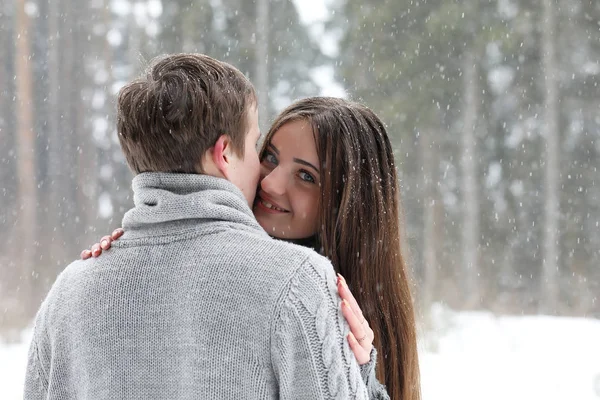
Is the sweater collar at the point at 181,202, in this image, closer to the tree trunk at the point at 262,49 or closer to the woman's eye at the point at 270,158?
the woman's eye at the point at 270,158

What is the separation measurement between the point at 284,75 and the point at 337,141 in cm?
212

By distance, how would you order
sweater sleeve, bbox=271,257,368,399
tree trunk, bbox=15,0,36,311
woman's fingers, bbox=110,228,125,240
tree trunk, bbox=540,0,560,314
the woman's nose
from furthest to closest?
tree trunk, bbox=540,0,560,314
tree trunk, bbox=15,0,36,311
the woman's nose
woman's fingers, bbox=110,228,125,240
sweater sleeve, bbox=271,257,368,399

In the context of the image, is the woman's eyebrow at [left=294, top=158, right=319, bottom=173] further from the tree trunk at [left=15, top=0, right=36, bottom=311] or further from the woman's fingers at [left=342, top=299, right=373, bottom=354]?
the tree trunk at [left=15, top=0, right=36, bottom=311]

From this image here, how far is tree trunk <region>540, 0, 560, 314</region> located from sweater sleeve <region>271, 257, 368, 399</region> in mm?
3021

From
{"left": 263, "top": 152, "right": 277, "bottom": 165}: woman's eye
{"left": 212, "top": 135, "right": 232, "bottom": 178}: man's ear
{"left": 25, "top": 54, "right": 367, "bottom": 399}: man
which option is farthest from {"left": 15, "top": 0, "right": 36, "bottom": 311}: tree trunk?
{"left": 212, "top": 135, "right": 232, "bottom": 178}: man's ear

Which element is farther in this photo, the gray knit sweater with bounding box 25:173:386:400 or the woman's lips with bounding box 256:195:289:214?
the woman's lips with bounding box 256:195:289:214

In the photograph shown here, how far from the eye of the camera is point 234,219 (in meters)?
1.09

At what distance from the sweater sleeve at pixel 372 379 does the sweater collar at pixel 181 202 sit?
0.30 m

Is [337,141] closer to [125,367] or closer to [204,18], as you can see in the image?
[125,367]

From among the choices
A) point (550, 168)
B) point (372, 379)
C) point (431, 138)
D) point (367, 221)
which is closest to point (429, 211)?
point (431, 138)

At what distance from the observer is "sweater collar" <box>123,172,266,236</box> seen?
3.45 ft

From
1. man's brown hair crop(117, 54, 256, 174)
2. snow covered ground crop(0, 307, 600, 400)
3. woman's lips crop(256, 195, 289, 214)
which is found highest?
man's brown hair crop(117, 54, 256, 174)

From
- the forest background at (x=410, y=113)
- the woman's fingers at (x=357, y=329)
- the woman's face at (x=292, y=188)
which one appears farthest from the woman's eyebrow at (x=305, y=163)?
the forest background at (x=410, y=113)

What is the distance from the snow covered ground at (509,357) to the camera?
365 centimetres
